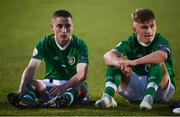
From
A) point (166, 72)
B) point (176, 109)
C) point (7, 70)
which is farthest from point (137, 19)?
point (7, 70)

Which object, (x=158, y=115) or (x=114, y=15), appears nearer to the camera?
(x=158, y=115)

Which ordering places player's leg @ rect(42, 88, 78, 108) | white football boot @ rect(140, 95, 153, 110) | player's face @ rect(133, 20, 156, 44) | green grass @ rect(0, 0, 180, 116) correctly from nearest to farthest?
white football boot @ rect(140, 95, 153, 110)
player's leg @ rect(42, 88, 78, 108)
green grass @ rect(0, 0, 180, 116)
player's face @ rect(133, 20, 156, 44)

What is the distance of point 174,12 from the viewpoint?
20844 mm

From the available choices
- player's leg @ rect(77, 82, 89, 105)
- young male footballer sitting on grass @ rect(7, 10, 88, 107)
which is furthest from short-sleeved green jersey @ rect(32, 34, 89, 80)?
player's leg @ rect(77, 82, 89, 105)

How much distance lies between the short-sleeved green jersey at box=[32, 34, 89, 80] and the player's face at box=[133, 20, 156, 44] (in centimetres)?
70

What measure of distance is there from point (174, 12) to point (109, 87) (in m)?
12.4

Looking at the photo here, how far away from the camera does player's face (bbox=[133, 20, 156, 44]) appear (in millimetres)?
8992

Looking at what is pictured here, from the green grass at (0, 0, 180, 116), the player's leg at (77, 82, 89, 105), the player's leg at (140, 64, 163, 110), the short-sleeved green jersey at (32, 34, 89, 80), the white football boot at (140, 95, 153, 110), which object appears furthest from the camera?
the short-sleeved green jersey at (32, 34, 89, 80)

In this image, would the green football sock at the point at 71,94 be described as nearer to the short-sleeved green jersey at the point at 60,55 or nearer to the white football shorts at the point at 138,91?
the short-sleeved green jersey at the point at 60,55

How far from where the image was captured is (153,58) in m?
→ 8.81

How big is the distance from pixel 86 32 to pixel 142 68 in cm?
846

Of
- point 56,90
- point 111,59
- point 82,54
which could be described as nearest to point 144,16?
point 111,59

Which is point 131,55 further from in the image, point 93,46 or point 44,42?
point 93,46

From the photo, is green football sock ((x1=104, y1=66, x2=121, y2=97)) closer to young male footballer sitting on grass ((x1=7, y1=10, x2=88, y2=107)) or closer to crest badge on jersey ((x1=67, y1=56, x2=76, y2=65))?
young male footballer sitting on grass ((x1=7, y1=10, x2=88, y2=107))
